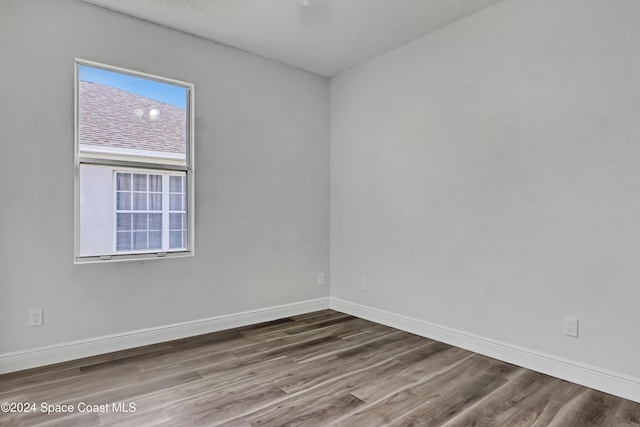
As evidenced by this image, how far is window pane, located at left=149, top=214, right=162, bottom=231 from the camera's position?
125 inches

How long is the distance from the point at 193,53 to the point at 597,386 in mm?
3993

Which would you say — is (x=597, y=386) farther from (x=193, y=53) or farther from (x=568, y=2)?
(x=193, y=53)

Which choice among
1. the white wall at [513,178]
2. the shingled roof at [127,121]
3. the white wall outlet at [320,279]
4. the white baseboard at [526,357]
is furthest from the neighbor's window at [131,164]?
the white baseboard at [526,357]

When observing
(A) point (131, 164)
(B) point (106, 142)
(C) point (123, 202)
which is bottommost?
(C) point (123, 202)

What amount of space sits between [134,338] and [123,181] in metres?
1.29

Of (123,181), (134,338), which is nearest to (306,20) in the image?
(123,181)

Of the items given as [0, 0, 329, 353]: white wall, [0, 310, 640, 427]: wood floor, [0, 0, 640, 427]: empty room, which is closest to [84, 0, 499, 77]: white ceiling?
[0, 0, 640, 427]: empty room

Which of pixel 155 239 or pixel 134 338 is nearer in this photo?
pixel 134 338

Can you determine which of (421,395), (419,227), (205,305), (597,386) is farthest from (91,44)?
(597,386)

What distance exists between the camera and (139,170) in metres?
3.12

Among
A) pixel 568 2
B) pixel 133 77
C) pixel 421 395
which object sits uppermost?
pixel 568 2

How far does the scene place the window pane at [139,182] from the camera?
3100 mm

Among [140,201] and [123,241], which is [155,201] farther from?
[123,241]

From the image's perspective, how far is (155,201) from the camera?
319 cm
